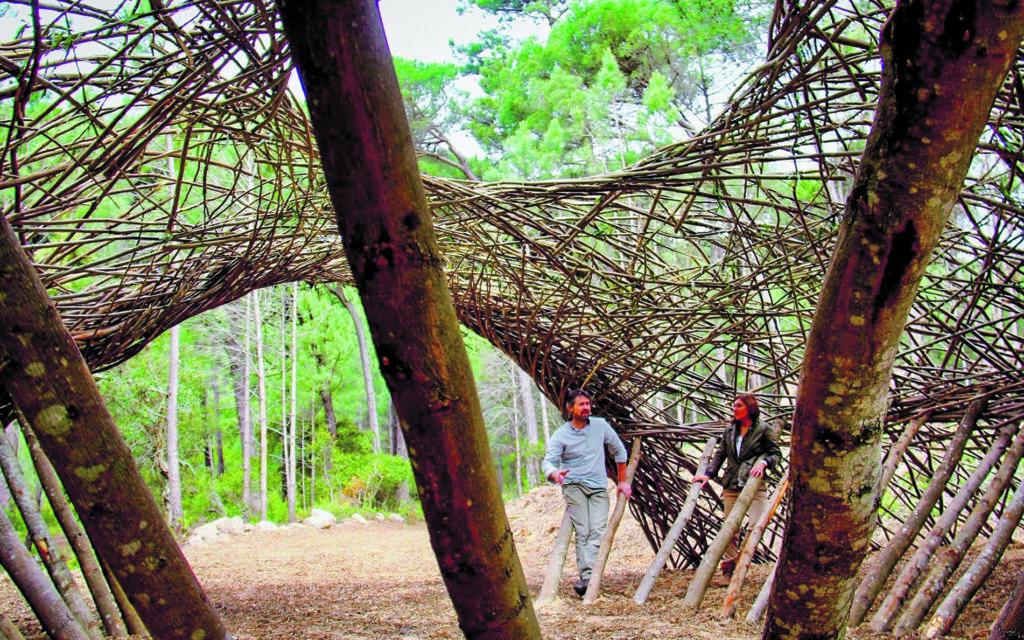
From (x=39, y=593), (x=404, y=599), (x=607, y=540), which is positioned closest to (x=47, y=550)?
(x=39, y=593)

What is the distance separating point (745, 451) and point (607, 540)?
104cm

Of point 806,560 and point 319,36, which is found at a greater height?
point 319,36

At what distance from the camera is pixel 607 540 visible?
15.5 ft

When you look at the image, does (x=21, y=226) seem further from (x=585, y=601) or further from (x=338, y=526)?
(x=338, y=526)

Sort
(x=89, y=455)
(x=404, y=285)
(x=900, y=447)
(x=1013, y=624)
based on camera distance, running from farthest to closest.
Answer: (x=900, y=447) → (x=1013, y=624) → (x=89, y=455) → (x=404, y=285)

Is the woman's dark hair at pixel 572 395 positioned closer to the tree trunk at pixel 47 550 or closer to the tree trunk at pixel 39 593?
the tree trunk at pixel 47 550

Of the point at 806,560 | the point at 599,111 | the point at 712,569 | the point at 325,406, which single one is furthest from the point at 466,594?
the point at 325,406

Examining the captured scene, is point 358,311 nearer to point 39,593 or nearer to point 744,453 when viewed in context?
point 744,453

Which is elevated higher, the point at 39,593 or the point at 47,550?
the point at 39,593

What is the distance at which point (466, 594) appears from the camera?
31.6 inches

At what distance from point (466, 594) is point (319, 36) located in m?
0.59

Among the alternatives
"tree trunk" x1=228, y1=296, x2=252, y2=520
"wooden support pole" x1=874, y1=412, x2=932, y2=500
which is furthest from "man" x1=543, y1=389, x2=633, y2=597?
"tree trunk" x1=228, y1=296, x2=252, y2=520

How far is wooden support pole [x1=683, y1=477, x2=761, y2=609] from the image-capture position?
13.7 feet

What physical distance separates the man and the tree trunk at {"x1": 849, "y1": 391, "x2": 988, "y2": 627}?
1611mm
